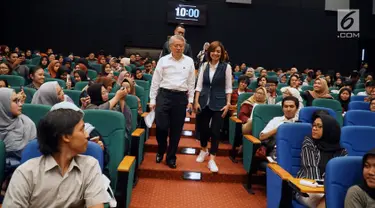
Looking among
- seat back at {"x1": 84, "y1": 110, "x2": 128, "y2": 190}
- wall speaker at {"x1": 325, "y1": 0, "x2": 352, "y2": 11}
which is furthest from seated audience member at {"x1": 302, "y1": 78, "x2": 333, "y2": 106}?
wall speaker at {"x1": 325, "y1": 0, "x2": 352, "y2": 11}

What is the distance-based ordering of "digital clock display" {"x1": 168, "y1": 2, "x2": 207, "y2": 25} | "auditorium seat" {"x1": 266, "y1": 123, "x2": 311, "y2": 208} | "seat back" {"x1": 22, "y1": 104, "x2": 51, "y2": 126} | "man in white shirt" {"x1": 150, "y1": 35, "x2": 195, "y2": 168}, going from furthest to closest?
"digital clock display" {"x1": 168, "y1": 2, "x2": 207, "y2": 25} < "man in white shirt" {"x1": 150, "y1": 35, "x2": 195, "y2": 168} < "seat back" {"x1": 22, "y1": 104, "x2": 51, "y2": 126} < "auditorium seat" {"x1": 266, "y1": 123, "x2": 311, "y2": 208}

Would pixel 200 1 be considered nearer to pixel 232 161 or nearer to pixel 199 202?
pixel 232 161

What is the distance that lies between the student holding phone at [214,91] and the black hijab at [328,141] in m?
1.16

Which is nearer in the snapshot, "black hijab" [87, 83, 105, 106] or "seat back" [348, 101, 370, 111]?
"black hijab" [87, 83, 105, 106]

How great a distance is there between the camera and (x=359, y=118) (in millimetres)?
3539

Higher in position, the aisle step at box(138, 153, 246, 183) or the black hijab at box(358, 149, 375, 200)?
the black hijab at box(358, 149, 375, 200)

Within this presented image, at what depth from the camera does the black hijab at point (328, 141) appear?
241 centimetres

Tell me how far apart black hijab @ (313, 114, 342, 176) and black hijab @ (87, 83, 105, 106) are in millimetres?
1650

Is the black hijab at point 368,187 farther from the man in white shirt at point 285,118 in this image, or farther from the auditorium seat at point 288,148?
the man in white shirt at point 285,118

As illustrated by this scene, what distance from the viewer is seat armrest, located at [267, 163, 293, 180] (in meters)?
2.15

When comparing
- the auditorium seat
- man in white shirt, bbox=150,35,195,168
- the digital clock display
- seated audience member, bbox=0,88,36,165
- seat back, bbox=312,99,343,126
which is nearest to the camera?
seated audience member, bbox=0,88,36,165

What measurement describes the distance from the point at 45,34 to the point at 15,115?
32.5ft

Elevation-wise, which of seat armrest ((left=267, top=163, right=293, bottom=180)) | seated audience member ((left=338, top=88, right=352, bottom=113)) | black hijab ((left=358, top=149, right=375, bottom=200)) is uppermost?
seated audience member ((left=338, top=88, right=352, bottom=113))

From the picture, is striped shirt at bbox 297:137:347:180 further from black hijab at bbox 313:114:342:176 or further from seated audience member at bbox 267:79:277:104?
seated audience member at bbox 267:79:277:104
